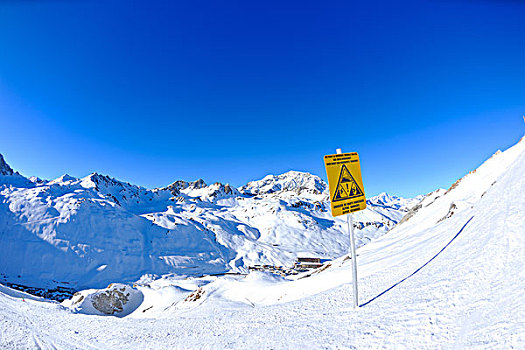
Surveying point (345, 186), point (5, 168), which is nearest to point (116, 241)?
point (345, 186)

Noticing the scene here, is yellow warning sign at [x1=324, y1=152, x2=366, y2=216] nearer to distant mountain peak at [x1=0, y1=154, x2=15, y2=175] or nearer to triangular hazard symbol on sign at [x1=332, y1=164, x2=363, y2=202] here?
triangular hazard symbol on sign at [x1=332, y1=164, x2=363, y2=202]

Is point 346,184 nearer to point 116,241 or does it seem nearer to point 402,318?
point 402,318

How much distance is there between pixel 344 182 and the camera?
5094 millimetres

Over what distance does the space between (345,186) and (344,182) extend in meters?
0.09

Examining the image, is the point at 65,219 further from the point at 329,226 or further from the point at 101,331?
the point at 329,226

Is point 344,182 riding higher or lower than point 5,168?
lower

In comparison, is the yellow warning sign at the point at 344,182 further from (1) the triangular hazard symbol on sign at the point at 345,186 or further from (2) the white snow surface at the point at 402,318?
(2) the white snow surface at the point at 402,318

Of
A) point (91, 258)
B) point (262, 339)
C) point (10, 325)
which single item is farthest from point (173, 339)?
point (91, 258)

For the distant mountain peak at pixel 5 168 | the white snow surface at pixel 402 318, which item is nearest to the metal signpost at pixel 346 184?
the white snow surface at pixel 402 318

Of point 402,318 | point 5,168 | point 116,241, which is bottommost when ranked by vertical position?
point 116,241

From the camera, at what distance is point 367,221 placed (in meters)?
162

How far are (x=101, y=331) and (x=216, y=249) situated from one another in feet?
325

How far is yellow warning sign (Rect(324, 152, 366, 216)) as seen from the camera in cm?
490

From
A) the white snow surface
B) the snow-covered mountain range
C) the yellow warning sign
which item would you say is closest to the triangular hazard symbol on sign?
the yellow warning sign
